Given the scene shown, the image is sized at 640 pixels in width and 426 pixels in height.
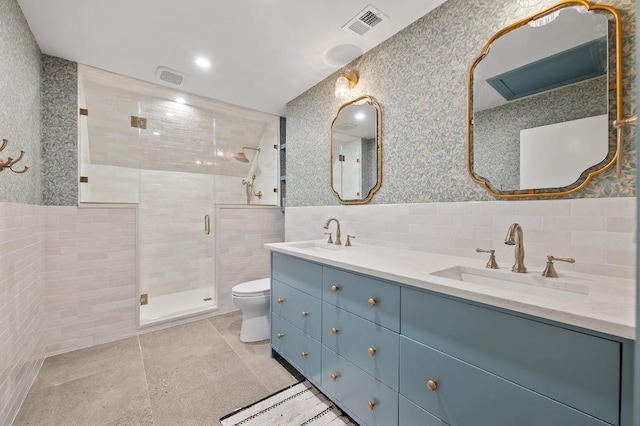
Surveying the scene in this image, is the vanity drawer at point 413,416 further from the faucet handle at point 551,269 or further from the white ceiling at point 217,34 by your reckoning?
the white ceiling at point 217,34


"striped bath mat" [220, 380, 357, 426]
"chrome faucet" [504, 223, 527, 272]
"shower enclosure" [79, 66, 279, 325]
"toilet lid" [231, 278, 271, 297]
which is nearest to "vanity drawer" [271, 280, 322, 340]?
"toilet lid" [231, 278, 271, 297]

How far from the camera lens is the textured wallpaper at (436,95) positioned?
1120 mm

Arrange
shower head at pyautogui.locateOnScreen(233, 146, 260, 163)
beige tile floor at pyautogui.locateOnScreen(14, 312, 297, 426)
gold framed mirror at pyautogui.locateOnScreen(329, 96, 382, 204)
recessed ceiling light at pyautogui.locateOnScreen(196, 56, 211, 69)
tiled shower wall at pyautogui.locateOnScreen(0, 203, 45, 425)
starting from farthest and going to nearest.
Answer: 1. shower head at pyautogui.locateOnScreen(233, 146, 260, 163)
2. recessed ceiling light at pyautogui.locateOnScreen(196, 56, 211, 69)
3. gold framed mirror at pyautogui.locateOnScreen(329, 96, 382, 204)
4. beige tile floor at pyautogui.locateOnScreen(14, 312, 297, 426)
5. tiled shower wall at pyautogui.locateOnScreen(0, 203, 45, 425)

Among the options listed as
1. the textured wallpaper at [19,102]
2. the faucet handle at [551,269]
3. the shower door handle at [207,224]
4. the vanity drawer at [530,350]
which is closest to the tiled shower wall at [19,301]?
the textured wallpaper at [19,102]

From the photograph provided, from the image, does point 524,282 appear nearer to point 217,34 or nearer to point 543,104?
point 543,104

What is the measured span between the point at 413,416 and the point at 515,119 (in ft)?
4.86

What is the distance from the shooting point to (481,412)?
90cm

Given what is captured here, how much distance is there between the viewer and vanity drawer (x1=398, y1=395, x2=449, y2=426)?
104 centimetres

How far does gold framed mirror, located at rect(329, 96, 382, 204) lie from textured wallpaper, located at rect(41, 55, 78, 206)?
223 cm

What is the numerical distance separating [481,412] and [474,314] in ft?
1.06

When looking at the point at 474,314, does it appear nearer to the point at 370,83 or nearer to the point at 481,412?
the point at 481,412

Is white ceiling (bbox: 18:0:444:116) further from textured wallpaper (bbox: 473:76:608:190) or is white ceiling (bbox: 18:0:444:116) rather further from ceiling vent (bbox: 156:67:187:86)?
textured wallpaper (bbox: 473:76:608:190)

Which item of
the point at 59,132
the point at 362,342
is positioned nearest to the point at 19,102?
the point at 59,132

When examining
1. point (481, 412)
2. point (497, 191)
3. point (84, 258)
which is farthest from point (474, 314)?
point (84, 258)
